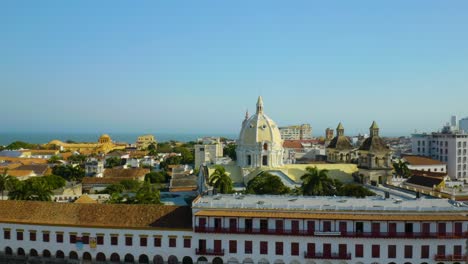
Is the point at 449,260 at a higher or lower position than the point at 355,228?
lower

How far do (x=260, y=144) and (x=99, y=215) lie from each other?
37.7 metres

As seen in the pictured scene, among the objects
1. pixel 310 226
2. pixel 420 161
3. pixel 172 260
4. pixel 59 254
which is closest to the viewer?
pixel 310 226

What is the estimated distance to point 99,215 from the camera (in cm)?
4012

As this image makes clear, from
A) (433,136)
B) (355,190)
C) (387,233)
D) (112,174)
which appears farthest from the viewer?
(433,136)

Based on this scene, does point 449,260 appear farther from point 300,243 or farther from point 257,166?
point 257,166

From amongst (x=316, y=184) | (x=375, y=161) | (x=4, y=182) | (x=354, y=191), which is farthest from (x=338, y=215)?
(x=4, y=182)

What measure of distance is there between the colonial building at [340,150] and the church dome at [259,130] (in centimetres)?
1734

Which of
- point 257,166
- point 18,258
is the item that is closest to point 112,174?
point 257,166

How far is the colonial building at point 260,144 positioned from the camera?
2926 inches

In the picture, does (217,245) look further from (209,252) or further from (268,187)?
(268,187)

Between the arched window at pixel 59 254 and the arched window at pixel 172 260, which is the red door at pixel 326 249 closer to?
the arched window at pixel 172 260

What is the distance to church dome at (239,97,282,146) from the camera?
74.9 meters

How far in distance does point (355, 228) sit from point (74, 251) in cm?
2312

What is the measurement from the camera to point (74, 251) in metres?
39.5
